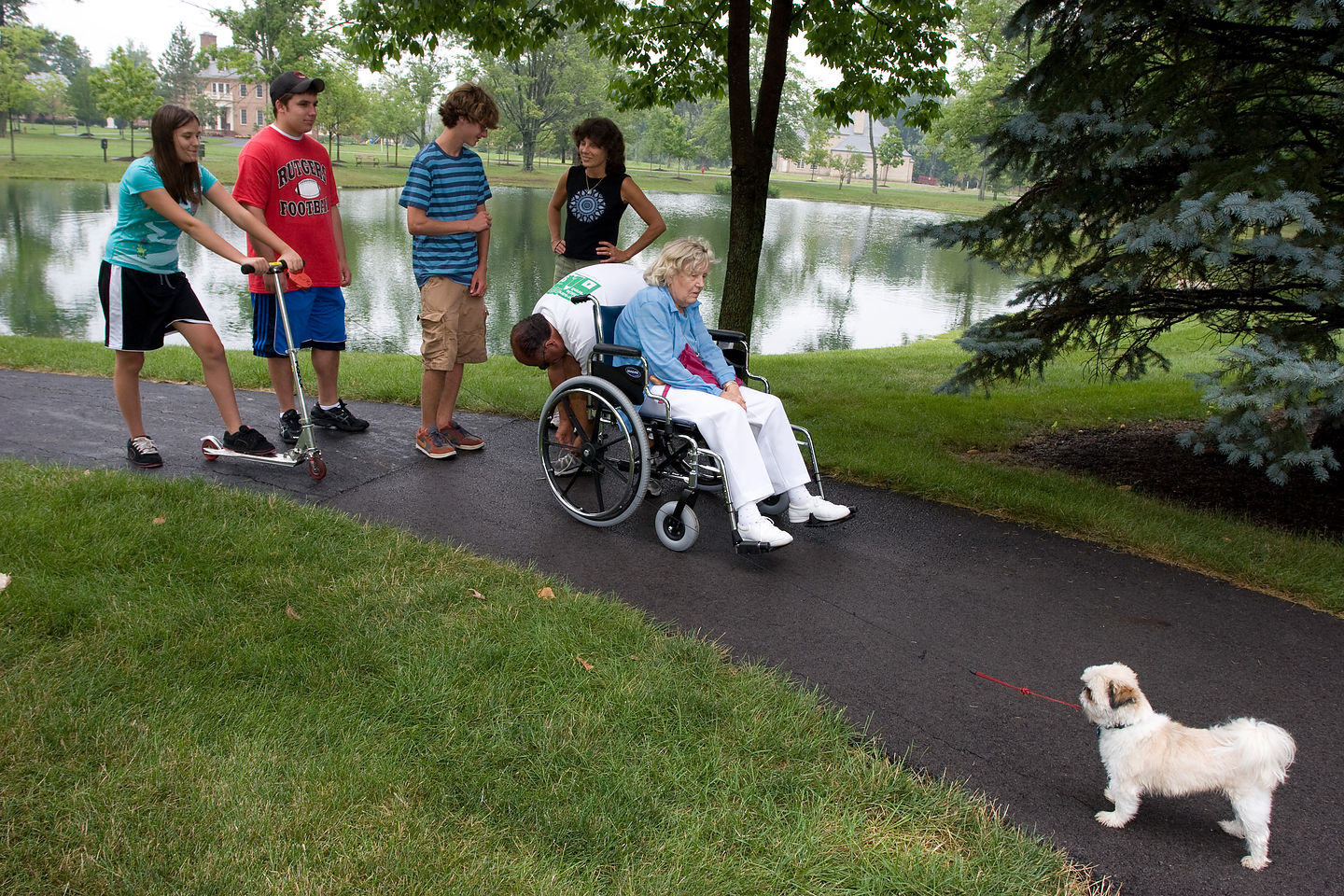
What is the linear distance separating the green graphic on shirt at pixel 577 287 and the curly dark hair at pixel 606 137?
37.7 inches

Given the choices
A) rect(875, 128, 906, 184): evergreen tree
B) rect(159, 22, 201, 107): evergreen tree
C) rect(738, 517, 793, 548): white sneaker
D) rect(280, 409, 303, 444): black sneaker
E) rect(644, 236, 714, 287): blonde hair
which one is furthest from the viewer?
rect(159, 22, 201, 107): evergreen tree

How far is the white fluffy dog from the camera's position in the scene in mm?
2344

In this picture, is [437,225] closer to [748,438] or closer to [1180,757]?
[748,438]

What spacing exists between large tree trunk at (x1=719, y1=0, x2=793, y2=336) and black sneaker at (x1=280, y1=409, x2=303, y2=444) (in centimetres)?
322

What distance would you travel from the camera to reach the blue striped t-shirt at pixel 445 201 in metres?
5.11

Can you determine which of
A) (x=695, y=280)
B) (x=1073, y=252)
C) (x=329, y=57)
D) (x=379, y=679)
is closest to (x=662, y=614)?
(x=379, y=679)

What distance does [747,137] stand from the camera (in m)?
7.11

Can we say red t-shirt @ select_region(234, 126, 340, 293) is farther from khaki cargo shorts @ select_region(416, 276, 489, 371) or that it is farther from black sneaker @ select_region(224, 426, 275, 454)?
black sneaker @ select_region(224, 426, 275, 454)

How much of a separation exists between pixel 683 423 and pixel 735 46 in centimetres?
410

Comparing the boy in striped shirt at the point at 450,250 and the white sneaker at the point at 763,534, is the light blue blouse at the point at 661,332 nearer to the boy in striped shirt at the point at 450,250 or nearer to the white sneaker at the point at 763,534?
the white sneaker at the point at 763,534

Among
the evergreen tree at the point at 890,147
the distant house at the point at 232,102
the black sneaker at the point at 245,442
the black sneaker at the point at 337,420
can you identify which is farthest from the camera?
the distant house at the point at 232,102

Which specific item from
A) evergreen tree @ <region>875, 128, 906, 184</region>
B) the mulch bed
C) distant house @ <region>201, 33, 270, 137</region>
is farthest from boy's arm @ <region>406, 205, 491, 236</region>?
distant house @ <region>201, 33, 270, 137</region>

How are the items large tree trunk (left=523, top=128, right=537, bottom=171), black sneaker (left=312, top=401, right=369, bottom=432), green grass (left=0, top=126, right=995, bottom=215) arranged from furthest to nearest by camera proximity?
large tree trunk (left=523, top=128, right=537, bottom=171) → green grass (left=0, top=126, right=995, bottom=215) → black sneaker (left=312, top=401, right=369, bottom=432)

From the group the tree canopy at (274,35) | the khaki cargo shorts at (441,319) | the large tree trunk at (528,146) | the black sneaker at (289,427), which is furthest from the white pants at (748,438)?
the large tree trunk at (528,146)
